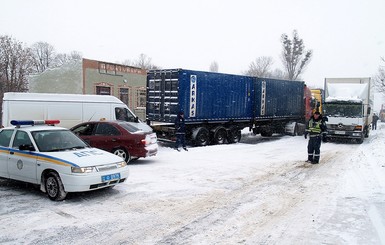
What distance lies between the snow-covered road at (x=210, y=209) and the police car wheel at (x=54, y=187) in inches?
6.2

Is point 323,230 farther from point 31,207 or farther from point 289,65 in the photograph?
point 289,65

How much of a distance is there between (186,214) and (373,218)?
3.15 metres

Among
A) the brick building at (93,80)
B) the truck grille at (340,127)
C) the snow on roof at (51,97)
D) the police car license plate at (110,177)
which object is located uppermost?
the brick building at (93,80)

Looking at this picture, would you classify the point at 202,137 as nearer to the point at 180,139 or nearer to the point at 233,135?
the point at 180,139

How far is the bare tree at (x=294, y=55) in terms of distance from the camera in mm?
56062

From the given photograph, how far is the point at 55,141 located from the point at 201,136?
917 cm

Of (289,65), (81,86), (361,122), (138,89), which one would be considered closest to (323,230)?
(361,122)

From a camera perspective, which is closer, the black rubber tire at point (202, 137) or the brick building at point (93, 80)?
the black rubber tire at point (202, 137)

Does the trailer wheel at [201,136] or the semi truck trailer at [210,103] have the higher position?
the semi truck trailer at [210,103]

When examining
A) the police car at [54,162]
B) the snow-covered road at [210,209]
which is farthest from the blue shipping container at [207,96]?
the police car at [54,162]

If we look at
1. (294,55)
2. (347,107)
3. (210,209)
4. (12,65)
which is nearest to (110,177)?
(210,209)

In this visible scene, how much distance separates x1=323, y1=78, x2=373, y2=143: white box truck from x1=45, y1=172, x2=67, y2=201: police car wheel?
15.5m

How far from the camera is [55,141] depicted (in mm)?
7691

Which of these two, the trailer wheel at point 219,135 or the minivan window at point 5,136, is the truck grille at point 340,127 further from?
the minivan window at point 5,136
